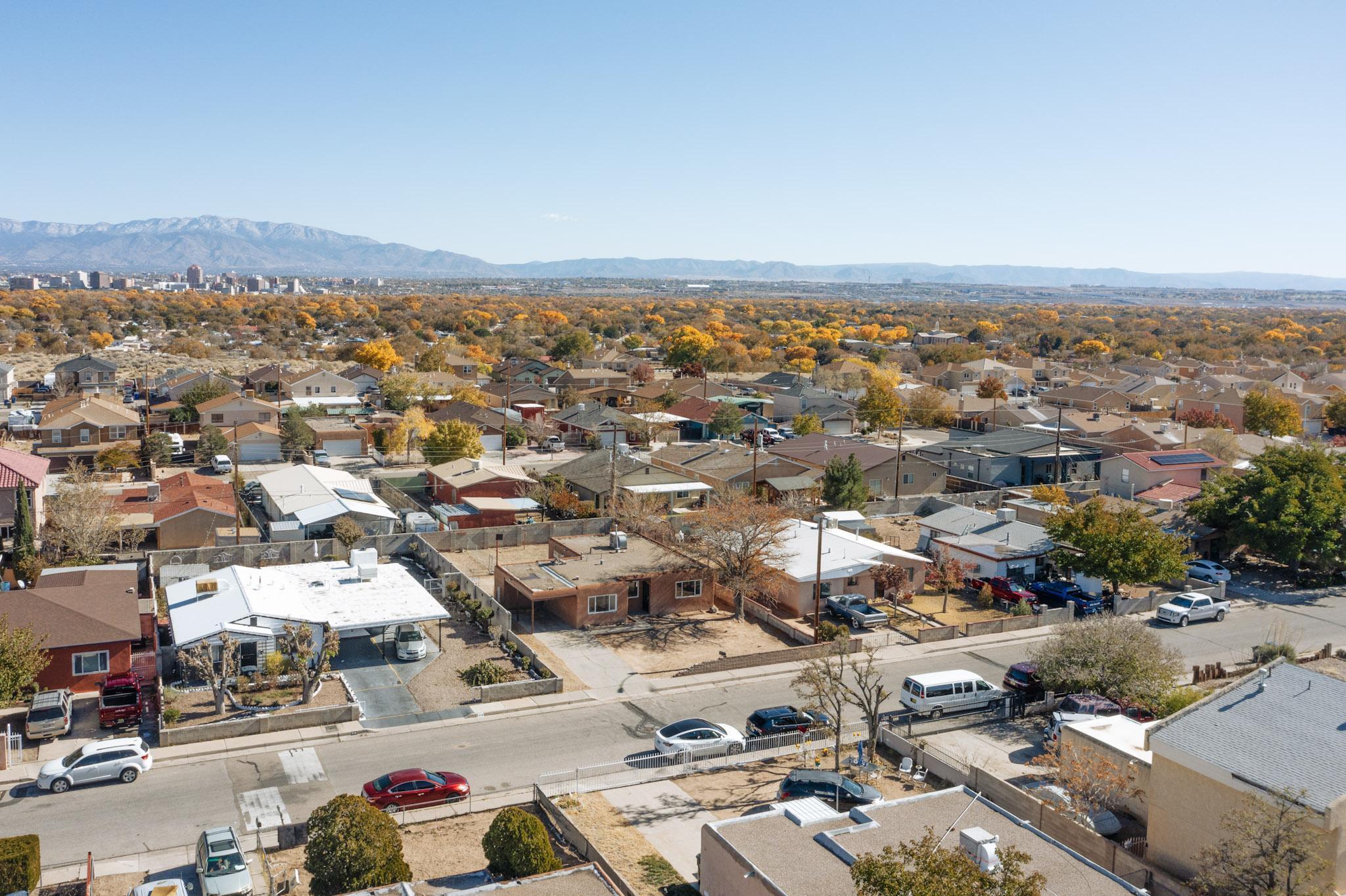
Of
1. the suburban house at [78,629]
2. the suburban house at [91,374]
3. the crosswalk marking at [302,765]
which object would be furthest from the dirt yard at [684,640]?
the suburban house at [91,374]

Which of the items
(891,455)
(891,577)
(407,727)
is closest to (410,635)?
(407,727)

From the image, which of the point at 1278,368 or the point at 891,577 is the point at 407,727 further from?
the point at 1278,368

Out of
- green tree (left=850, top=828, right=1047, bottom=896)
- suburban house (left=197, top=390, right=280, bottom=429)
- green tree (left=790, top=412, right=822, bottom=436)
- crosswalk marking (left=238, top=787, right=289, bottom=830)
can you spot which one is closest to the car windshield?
crosswalk marking (left=238, top=787, right=289, bottom=830)

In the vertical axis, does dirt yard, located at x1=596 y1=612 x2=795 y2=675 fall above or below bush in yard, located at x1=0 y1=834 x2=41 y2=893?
below

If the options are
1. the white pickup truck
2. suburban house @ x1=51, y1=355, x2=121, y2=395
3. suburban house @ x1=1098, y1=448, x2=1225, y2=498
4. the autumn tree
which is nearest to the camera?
the autumn tree

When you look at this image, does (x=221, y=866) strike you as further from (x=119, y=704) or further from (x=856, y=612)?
(x=856, y=612)

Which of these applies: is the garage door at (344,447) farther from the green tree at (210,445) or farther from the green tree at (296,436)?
the green tree at (210,445)

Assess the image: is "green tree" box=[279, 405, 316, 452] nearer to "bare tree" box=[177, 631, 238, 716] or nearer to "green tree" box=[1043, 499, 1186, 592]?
"bare tree" box=[177, 631, 238, 716]

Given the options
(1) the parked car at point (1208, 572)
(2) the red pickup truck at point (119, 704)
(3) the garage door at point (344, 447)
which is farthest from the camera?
(3) the garage door at point (344, 447)
